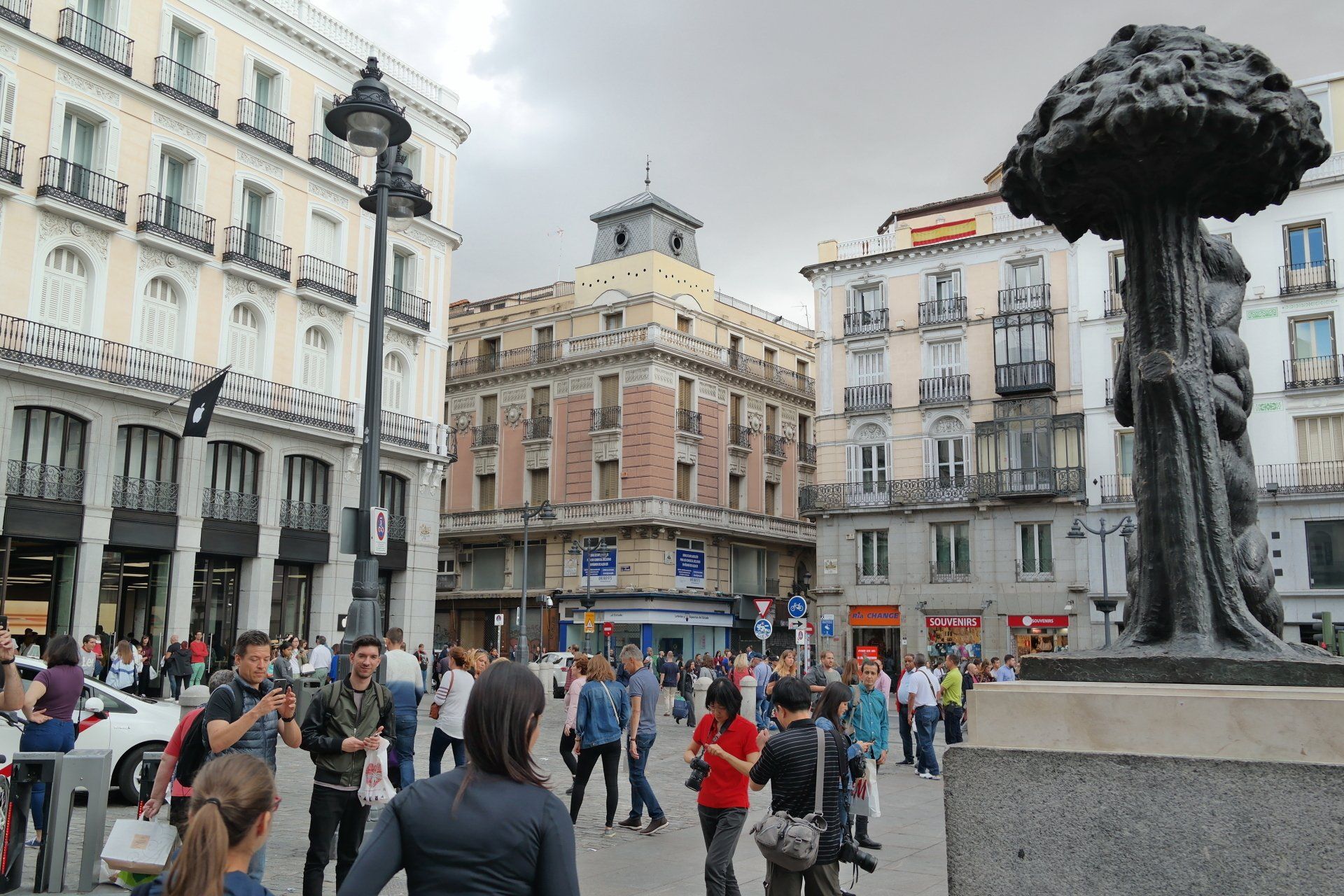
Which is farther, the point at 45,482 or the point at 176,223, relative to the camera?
the point at 176,223

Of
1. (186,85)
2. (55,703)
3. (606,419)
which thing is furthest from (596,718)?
(606,419)

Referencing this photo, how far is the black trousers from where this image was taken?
6.76 m

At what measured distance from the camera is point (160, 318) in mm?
27391

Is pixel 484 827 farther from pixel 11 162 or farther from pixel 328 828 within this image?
pixel 11 162

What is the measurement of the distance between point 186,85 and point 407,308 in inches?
341

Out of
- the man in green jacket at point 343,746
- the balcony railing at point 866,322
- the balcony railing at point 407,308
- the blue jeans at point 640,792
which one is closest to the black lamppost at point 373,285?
the blue jeans at point 640,792

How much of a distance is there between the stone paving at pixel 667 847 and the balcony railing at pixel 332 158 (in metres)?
21.0

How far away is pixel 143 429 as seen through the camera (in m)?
26.9

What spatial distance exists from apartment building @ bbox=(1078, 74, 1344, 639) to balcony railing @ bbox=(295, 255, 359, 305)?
885 inches

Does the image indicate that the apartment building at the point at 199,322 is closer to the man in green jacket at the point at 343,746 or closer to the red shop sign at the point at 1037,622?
the red shop sign at the point at 1037,622

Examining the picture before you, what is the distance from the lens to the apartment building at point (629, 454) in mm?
44594

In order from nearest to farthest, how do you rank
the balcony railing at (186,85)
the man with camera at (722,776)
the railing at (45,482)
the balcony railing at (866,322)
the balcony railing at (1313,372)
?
the man with camera at (722,776) < the railing at (45,482) < the balcony railing at (186,85) < the balcony railing at (1313,372) < the balcony railing at (866,322)

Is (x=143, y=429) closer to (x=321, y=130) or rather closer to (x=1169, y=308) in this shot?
(x=321, y=130)

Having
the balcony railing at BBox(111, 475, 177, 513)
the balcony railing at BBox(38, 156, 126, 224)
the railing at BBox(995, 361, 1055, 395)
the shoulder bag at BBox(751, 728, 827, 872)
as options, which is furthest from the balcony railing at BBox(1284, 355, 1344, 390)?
the shoulder bag at BBox(751, 728, 827, 872)
